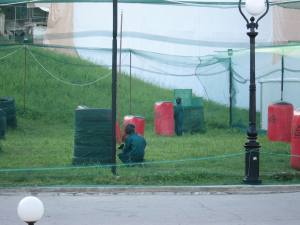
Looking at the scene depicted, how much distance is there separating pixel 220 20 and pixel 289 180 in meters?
20.3

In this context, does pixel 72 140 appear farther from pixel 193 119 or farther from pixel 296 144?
pixel 296 144

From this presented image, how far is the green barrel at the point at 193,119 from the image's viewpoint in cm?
2231

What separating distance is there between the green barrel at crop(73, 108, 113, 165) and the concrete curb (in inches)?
85.3

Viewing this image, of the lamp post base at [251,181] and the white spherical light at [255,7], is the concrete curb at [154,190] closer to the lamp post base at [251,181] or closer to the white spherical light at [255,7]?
the lamp post base at [251,181]

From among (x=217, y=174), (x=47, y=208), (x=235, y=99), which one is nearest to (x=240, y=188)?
(x=217, y=174)

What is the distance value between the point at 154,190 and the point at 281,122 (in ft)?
28.6

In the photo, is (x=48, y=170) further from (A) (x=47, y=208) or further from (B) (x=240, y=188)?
(B) (x=240, y=188)

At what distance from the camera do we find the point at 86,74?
29594mm

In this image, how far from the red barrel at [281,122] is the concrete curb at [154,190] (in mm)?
7534

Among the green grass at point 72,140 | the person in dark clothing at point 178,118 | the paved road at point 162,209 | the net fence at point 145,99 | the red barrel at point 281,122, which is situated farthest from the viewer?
the person in dark clothing at point 178,118

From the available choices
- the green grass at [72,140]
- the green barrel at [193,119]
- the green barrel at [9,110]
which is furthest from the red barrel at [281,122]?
the green barrel at [9,110]

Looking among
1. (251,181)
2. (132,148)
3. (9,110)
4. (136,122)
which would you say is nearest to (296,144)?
(251,181)

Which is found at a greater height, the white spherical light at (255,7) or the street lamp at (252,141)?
the white spherical light at (255,7)

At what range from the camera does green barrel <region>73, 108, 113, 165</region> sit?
45.7ft
